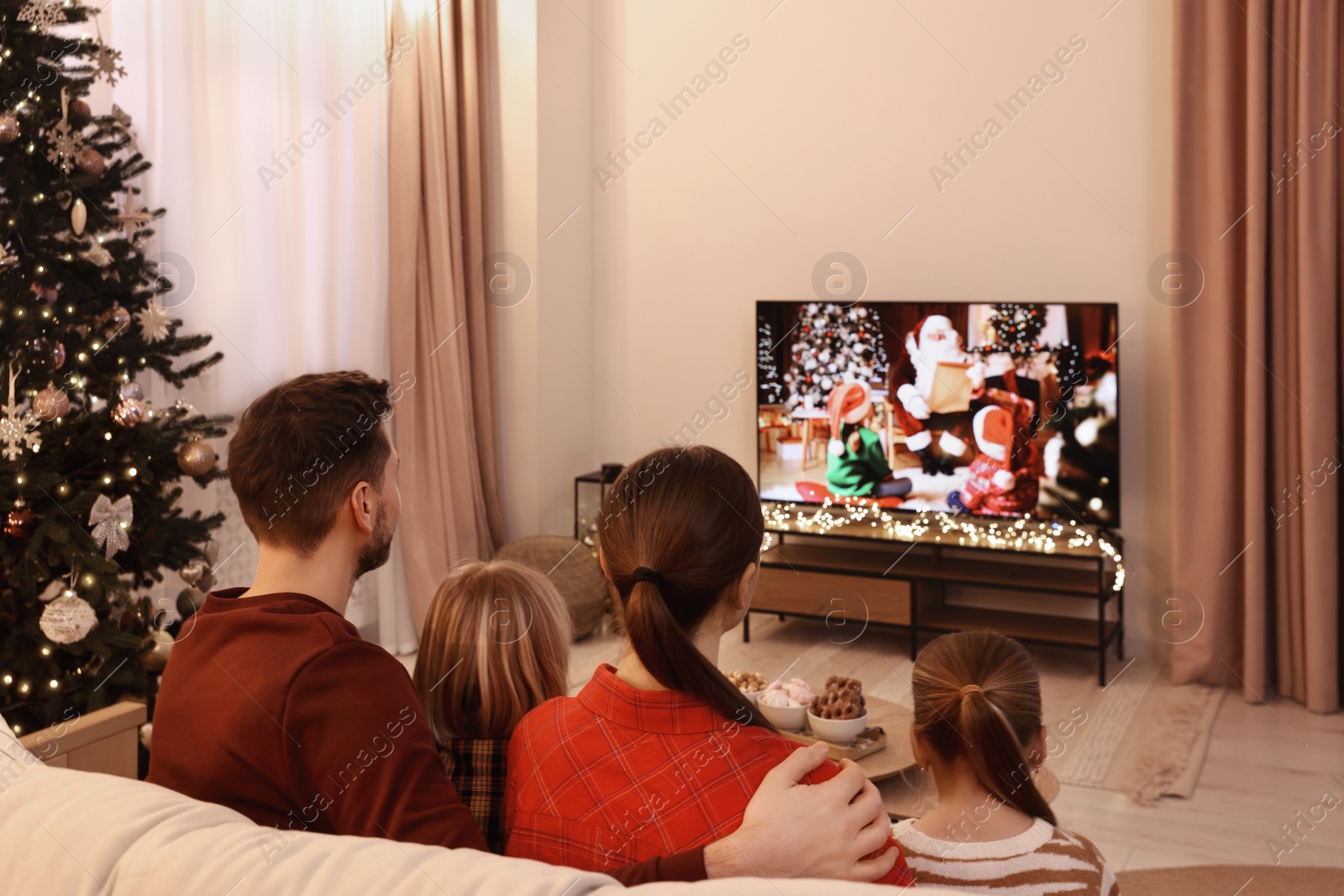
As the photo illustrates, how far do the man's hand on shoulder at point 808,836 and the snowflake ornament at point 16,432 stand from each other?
2363 mm

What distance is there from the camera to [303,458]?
136cm

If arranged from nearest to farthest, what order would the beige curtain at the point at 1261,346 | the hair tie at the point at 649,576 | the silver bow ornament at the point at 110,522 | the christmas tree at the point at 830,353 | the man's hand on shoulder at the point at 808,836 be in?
1. the man's hand on shoulder at the point at 808,836
2. the hair tie at the point at 649,576
3. the silver bow ornament at the point at 110,522
4. the beige curtain at the point at 1261,346
5. the christmas tree at the point at 830,353

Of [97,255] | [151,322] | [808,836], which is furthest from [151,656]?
[808,836]

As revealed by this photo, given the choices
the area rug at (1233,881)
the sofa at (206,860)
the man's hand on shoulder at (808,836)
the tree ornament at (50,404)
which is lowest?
the area rug at (1233,881)

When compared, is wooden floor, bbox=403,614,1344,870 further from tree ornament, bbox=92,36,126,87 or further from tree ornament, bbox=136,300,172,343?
tree ornament, bbox=92,36,126,87

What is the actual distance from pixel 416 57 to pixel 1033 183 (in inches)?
103

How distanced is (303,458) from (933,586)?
3.54 m

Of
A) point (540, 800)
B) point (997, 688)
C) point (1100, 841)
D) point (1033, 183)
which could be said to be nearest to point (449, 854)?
point (540, 800)

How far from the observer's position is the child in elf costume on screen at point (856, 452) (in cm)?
447

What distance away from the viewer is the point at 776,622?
491 cm

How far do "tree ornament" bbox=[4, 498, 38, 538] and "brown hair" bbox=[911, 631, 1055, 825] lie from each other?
2199mm

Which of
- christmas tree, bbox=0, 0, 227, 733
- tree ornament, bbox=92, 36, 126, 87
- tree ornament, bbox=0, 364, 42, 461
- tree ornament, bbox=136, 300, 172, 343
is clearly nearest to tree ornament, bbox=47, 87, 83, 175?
christmas tree, bbox=0, 0, 227, 733

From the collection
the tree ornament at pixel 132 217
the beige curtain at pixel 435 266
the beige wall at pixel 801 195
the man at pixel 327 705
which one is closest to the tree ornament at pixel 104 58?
the tree ornament at pixel 132 217

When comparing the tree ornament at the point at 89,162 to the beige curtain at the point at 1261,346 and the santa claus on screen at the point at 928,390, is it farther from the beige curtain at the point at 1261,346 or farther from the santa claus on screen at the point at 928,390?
→ the beige curtain at the point at 1261,346
